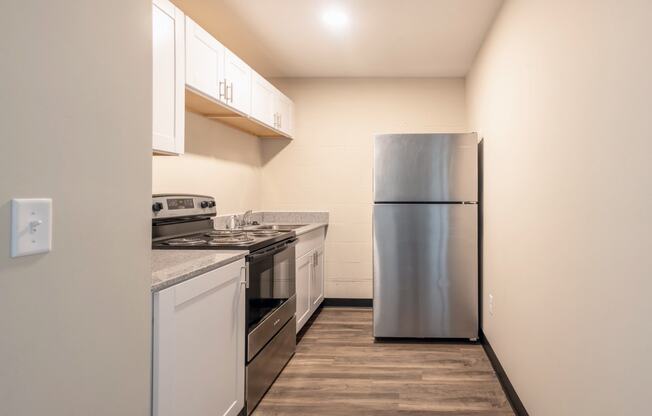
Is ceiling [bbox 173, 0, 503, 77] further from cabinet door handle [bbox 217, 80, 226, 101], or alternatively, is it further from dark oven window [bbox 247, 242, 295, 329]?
dark oven window [bbox 247, 242, 295, 329]

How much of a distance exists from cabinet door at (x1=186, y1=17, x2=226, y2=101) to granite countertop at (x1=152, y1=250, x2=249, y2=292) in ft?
3.11

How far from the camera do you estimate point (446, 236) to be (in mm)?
3758

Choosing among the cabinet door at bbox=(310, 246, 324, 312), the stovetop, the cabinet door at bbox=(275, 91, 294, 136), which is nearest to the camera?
the stovetop

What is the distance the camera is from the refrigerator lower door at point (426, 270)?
148 inches

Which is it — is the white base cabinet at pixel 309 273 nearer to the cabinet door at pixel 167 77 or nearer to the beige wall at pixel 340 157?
the beige wall at pixel 340 157

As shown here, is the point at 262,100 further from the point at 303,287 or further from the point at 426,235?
the point at 426,235

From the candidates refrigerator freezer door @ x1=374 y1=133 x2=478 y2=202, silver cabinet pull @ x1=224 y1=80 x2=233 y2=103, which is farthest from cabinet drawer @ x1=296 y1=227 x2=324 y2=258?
silver cabinet pull @ x1=224 y1=80 x2=233 y2=103

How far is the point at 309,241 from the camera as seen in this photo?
4.09 m

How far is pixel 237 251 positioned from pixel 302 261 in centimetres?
153

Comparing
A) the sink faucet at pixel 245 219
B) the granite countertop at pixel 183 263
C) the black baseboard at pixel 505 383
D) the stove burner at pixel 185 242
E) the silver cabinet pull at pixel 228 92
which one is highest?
the silver cabinet pull at pixel 228 92

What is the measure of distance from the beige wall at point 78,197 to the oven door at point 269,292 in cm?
108

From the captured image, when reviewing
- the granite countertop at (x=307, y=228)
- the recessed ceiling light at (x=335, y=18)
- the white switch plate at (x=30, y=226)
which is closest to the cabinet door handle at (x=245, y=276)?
the granite countertop at (x=307, y=228)

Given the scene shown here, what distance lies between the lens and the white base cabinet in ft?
12.2

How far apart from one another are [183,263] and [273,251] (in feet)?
3.08
